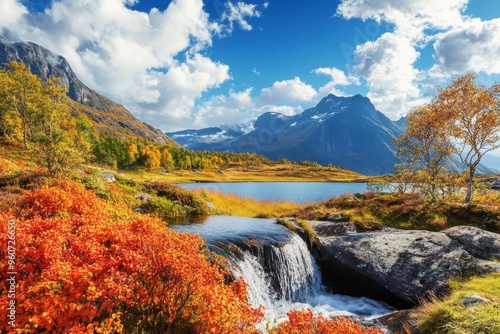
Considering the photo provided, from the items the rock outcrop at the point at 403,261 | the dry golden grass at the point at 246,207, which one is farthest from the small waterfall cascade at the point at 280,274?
the dry golden grass at the point at 246,207

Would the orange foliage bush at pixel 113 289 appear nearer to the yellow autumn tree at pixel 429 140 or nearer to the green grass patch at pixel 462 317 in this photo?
the green grass patch at pixel 462 317

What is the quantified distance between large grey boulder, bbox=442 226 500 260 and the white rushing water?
692 cm

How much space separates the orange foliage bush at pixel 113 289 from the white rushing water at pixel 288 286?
759 centimetres

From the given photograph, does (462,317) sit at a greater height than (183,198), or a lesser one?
lesser

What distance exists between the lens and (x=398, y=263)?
18422 mm

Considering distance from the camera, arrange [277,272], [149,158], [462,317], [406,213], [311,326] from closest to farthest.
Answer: [311,326] < [462,317] < [277,272] < [406,213] < [149,158]

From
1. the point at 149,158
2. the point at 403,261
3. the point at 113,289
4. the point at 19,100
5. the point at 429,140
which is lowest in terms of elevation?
the point at 403,261

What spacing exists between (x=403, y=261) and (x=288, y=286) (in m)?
7.77

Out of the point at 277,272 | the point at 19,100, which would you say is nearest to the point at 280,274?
the point at 277,272

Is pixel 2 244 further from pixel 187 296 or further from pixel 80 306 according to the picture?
pixel 187 296

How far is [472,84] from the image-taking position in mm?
29266

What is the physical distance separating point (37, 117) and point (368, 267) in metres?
64.6

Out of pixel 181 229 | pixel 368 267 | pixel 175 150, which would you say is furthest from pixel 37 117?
pixel 175 150

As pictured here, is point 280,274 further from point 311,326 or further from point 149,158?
point 149,158
